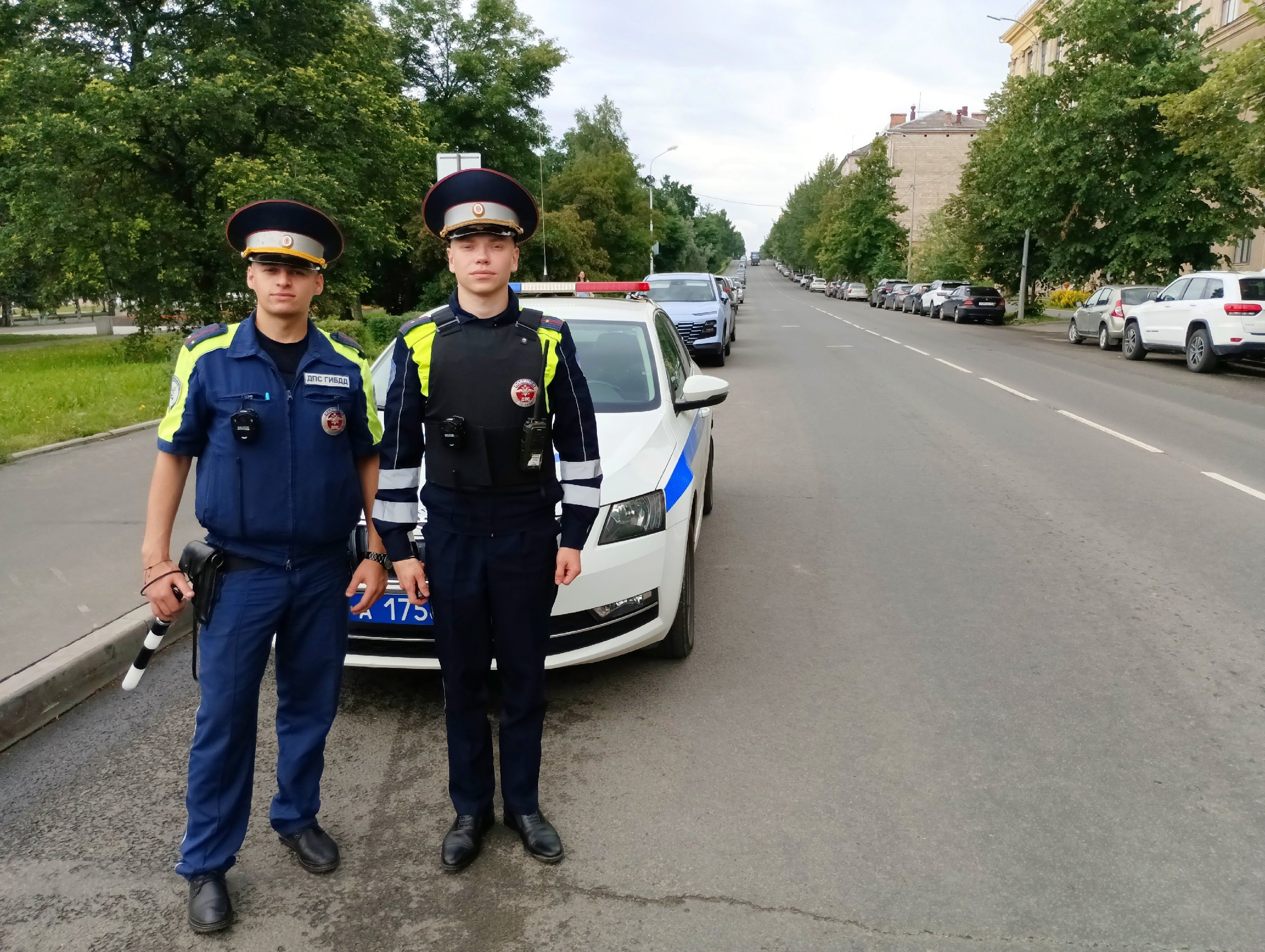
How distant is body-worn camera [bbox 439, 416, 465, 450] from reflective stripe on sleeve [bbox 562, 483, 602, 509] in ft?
1.16

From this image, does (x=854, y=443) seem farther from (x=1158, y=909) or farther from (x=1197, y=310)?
(x=1197, y=310)

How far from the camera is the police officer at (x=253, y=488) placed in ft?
9.02

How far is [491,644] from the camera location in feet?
9.96

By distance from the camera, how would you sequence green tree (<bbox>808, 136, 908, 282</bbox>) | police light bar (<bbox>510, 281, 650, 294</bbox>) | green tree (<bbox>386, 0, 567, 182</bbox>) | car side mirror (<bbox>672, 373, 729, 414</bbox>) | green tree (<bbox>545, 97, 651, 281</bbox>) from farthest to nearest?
green tree (<bbox>808, 136, 908, 282</bbox>) < green tree (<bbox>545, 97, 651, 281</bbox>) < green tree (<bbox>386, 0, 567, 182</bbox>) < police light bar (<bbox>510, 281, 650, 294</bbox>) < car side mirror (<bbox>672, 373, 729, 414</bbox>)

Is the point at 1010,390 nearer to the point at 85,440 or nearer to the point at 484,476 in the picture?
the point at 85,440

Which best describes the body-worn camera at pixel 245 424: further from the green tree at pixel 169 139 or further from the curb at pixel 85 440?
the green tree at pixel 169 139

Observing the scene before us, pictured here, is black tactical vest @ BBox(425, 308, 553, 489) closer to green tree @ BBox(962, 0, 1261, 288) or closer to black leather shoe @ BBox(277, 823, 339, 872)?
black leather shoe @ BBox(277, 823, 339, 872)

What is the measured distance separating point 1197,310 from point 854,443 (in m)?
11.4

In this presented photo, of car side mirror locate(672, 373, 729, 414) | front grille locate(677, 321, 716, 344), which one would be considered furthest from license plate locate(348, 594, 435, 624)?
front grille locate(677, 321, 716, 344)

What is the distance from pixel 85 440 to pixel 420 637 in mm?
7345

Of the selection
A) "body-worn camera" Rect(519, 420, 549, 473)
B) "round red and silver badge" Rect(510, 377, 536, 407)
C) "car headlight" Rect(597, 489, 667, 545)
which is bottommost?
"car headlight" Rect(597, 489, 667, 545)

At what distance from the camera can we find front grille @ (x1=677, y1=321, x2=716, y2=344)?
18875mm

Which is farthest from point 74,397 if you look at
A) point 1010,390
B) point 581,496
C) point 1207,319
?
point 1207,319

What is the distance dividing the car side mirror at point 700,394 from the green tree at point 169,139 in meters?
16.0
